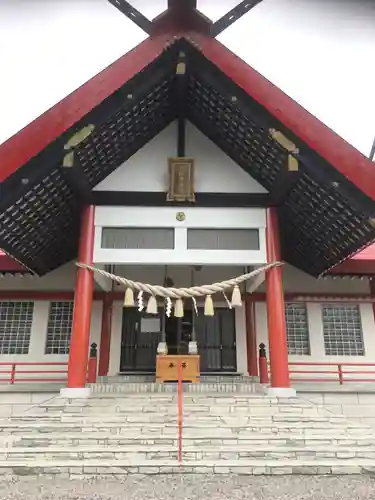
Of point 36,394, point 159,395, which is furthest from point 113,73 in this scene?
point 36,394

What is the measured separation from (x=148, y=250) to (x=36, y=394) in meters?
4.05

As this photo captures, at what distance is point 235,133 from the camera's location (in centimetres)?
839

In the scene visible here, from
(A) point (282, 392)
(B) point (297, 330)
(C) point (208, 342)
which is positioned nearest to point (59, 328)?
(C) point (208, 342)

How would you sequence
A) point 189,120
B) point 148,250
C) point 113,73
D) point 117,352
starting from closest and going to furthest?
point 113,73 → point 148,250 → point 189,120 → point 117,352

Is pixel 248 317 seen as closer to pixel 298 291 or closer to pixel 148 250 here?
pixel 298 291

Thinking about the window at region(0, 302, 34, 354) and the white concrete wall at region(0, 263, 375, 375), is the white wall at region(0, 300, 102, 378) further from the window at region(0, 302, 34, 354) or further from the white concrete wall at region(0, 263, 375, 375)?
the window at region(0, 302, 34, 354)

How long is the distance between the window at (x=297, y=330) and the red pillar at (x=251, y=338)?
3.34 ft

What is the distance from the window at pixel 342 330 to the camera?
36.0ft

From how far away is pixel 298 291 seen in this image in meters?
11.3

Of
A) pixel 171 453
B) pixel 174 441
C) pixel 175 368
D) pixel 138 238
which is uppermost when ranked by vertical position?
pixel 138 238

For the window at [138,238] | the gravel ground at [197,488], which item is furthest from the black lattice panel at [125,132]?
the gravel ground at [197,488]

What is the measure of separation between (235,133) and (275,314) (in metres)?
3.88

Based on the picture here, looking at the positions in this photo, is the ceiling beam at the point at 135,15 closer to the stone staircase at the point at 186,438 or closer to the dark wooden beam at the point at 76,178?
the dark wooden beam at the point at 76,178

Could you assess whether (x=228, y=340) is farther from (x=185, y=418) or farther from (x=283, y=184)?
(x=283, y=184)
